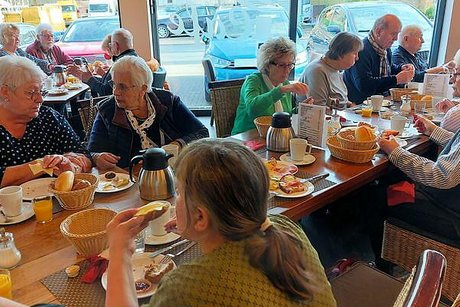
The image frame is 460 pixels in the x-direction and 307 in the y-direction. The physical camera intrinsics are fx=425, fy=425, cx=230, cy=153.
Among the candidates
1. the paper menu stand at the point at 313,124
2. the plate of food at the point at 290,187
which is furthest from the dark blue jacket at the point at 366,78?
the plate of food at the point at 290,187

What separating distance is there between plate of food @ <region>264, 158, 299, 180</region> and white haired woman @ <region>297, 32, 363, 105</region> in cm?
125

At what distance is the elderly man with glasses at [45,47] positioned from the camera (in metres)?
5.14

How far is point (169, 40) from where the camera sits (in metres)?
5.42

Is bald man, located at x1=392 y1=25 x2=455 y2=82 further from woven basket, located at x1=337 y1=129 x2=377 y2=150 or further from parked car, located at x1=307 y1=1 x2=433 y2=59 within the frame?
woven basket, located at x1=337 y1=129 x2=377 y2=150

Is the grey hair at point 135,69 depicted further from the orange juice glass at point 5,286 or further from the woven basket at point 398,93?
the woven basket at point 398,93

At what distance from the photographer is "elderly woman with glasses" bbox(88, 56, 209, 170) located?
2.25 metres

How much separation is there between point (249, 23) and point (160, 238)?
4.48 meters

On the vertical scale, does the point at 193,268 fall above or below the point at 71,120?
above

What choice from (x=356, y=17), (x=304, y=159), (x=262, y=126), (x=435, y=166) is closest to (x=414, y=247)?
(x=435, y=166)

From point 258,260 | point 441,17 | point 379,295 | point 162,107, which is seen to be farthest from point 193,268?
point 441,17

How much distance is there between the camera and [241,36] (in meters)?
5.43

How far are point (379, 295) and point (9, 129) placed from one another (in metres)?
1.71

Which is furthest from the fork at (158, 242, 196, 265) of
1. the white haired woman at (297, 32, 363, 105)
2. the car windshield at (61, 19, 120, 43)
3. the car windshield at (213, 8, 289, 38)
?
the car windshield at (61, 19, 120, 43)

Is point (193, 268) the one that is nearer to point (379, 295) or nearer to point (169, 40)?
point (379, 295)
